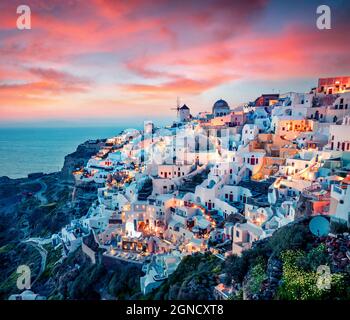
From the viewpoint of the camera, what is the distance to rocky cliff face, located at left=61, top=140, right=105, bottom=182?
98.7 ft

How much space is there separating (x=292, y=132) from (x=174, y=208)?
687 cm

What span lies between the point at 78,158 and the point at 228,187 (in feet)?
78.0

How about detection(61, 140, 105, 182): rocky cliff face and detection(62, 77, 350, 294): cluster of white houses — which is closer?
detection(62, 77, 350, 294): cluster of white houses

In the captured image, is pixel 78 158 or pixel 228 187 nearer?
pixel 228 187

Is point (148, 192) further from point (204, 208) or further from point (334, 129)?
point (334, 129)

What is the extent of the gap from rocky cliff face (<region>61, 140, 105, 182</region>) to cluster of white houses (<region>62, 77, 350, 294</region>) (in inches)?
527

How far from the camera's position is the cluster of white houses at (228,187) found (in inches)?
316

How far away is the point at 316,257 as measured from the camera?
156 inches

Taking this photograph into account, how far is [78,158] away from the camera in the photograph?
3128 cm

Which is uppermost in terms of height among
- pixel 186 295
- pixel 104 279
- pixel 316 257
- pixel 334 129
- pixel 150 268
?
pixel 334 129

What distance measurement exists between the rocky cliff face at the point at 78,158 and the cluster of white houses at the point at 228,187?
13385mm

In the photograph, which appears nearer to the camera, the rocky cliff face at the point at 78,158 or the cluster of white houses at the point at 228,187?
the cluster of white houses at the point at 228,187

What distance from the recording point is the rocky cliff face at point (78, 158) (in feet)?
98.7

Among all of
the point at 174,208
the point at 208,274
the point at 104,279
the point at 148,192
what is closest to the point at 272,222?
the point at 208,274
